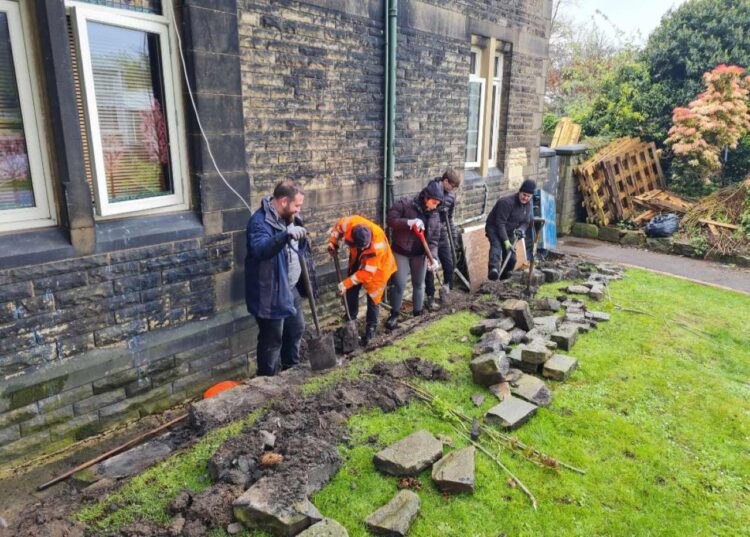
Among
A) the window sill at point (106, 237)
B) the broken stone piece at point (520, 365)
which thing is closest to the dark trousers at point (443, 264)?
the broken stone piece at point (520, 365)

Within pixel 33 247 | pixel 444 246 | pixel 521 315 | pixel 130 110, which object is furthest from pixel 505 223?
pixel 33 247

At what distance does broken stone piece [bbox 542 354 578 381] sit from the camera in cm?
545

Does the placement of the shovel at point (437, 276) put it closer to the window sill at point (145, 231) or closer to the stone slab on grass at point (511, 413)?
the stone slab on grass at point (511, 413)

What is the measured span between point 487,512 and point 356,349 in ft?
9.65

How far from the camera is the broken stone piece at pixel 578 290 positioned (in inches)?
328

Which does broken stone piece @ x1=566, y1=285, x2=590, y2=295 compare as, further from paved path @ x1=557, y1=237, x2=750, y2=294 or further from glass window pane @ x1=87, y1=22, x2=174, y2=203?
glass window pane @ x1=87, y1=22, x2=174, y2=203

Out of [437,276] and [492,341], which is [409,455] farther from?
[437,276]

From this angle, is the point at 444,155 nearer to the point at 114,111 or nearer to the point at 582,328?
the point at 582,328

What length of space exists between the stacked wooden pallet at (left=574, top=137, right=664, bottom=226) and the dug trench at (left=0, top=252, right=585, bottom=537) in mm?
10860

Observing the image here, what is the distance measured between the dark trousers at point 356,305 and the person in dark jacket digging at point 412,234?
2.05 ft

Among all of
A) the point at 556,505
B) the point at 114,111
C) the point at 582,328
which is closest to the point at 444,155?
the point at 582,328

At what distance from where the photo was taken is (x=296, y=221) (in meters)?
5.68

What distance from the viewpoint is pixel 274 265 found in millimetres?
5152

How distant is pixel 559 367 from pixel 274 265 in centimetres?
318
